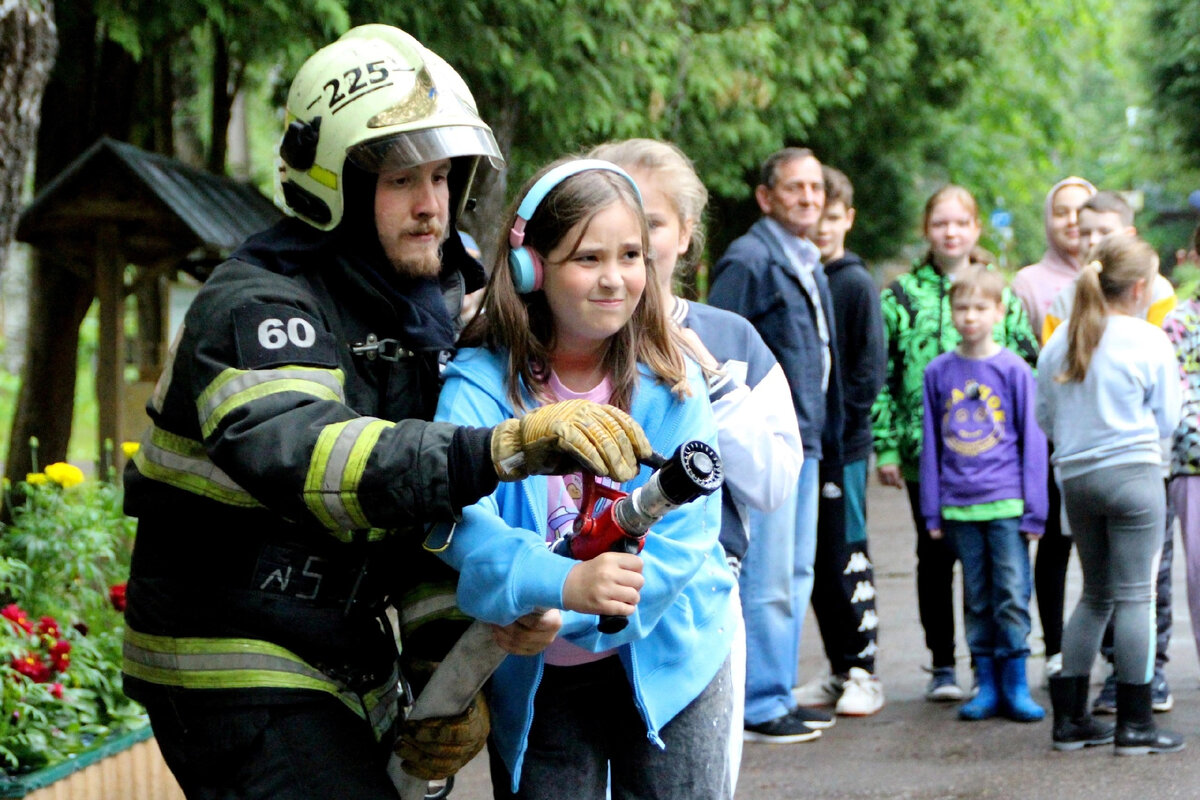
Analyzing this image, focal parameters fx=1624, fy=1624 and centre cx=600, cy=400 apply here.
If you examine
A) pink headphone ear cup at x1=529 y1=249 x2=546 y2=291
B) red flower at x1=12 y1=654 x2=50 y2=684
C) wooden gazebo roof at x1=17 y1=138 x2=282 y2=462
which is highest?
wooden gazebo roof at x1=17 y1=138 x2=282 y2=462

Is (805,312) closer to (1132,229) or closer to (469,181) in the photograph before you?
(1132,229)

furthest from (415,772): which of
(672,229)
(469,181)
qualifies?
(672,229)

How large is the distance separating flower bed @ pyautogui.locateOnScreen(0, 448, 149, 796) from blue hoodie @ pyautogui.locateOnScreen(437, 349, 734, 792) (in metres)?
1.72

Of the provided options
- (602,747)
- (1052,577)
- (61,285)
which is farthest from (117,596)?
(61,285)

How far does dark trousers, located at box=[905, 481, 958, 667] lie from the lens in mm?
6699

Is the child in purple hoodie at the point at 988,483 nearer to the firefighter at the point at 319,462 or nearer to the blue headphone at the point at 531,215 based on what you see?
the blue headphone at the point at 531,215

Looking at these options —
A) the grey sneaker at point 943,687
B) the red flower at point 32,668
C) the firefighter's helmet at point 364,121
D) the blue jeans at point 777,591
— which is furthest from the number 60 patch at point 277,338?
the grey sneaker at point 943,687

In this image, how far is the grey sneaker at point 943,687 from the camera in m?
6.75

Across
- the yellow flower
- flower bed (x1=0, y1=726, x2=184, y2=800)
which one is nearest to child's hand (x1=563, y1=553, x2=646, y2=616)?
flower bed (x1=0, y1=726, x2=184, y2=800)

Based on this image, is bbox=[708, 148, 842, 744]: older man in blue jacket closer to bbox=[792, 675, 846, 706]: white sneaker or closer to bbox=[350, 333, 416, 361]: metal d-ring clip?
bbox=[792, 675, 846, 706]: white sneaker

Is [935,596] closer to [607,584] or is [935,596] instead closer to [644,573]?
[644,573]

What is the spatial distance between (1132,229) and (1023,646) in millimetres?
1766

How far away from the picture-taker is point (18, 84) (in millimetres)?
5113

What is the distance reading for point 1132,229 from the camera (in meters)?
6.61
